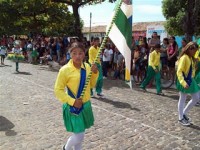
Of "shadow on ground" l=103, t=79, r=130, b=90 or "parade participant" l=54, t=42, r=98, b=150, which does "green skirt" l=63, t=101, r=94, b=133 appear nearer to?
"parade participant" l=54, t=42, r=98, b=150

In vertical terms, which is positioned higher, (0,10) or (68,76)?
(0,10)

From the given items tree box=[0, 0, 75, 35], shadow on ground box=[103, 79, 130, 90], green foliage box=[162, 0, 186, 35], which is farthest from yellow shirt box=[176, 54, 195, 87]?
green foliage box=[162, 0, 186, 35]

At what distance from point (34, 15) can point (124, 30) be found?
27072 mm

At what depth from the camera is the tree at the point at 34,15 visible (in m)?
28.0

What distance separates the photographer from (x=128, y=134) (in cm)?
645

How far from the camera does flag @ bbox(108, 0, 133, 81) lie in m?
4.46

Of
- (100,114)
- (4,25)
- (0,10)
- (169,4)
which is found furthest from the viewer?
(169,4)

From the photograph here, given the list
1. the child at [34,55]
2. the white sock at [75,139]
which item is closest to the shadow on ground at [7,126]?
the white sock at [75,139]

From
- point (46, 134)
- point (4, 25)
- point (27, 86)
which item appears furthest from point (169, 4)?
point (46, 134)

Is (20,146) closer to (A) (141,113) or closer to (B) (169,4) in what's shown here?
(A) (141,113)

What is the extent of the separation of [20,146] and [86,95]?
1.96m

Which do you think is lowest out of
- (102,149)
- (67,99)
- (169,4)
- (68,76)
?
(102,149)

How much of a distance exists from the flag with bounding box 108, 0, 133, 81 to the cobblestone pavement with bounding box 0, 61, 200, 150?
1.90 m

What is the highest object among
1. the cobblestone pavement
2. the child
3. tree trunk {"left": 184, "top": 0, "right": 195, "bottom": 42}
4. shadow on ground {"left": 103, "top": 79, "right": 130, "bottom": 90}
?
tree trunk {"left": 184, "top": 0, "right": 195, "bottom": 42}
